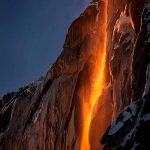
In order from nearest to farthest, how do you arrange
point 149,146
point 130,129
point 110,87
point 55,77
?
1. point 149,146
2. point 130,129
3. point 110,87
4. point 55,77

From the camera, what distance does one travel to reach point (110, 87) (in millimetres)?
22719

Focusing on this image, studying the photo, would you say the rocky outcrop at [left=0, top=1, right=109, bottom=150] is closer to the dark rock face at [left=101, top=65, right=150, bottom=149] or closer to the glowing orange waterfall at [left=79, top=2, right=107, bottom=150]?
the glowing orange waterfall at [left=79, top=2, right=107, bottom=150]

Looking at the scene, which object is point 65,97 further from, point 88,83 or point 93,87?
point 93,87

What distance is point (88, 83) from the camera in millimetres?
25781

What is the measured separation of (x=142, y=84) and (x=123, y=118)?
11.4ft

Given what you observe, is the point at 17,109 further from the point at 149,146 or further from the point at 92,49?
the point at 149,146

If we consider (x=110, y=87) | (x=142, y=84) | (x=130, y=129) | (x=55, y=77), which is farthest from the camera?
(x=55, y=77)

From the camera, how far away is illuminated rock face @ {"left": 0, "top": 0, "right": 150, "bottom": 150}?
1983 cm

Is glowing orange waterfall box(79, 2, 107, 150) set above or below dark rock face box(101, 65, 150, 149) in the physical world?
above

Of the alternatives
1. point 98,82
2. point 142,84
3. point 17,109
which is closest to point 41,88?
point 17,109

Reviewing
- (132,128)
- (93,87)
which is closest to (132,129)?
(132,128)

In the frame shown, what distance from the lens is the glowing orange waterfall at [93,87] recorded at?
24.6 metres

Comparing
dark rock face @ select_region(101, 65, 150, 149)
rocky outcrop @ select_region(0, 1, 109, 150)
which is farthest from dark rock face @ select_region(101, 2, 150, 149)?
rocky outcrop @ select_region(0, 1, 109, 150)

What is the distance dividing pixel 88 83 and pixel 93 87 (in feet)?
1.59
